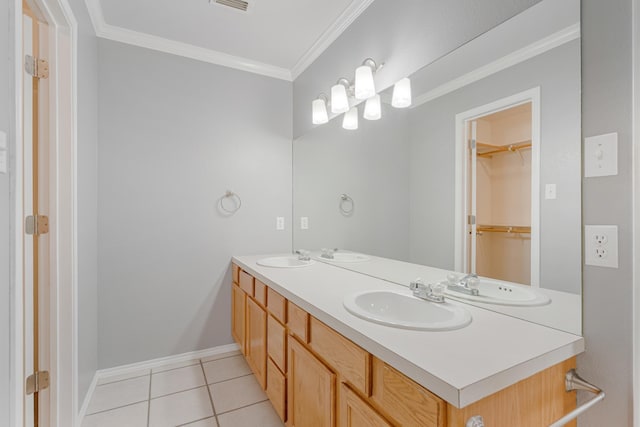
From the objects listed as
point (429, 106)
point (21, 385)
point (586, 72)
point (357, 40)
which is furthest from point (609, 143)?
point (21, 385)

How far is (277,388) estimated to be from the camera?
5.12ft

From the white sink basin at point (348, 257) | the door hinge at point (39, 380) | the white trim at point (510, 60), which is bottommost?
the door hinge at point (39, 380)

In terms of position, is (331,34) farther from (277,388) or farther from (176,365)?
(176,365)

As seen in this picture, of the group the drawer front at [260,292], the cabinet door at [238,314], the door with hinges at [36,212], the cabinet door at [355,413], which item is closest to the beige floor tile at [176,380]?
Result: the cabinet door at [238,314]

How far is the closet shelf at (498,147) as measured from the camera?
1.09 metres

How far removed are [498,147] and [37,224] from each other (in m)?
2.06

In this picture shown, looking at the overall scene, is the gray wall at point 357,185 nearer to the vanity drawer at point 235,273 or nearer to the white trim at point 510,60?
the white trim at point 510,60

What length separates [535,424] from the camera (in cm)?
84

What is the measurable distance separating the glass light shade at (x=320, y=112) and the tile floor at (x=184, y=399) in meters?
1.92

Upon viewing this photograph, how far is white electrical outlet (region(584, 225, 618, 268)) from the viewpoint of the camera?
869 mm

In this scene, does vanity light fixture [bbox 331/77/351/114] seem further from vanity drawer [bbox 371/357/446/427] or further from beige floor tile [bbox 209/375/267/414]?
beige floor tile [bbox 209/375/267/414]

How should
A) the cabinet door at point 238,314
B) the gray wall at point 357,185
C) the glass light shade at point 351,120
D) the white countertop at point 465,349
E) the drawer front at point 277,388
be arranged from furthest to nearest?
the cabinet door at point 238,314 < the glass light shade at point 351,120 < the gray wall at point 357,185 < the drawer front at point 277,388 < the white countertop at point 465,349

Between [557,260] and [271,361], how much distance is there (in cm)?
140

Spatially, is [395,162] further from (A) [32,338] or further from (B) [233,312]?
(A) [32,338]
